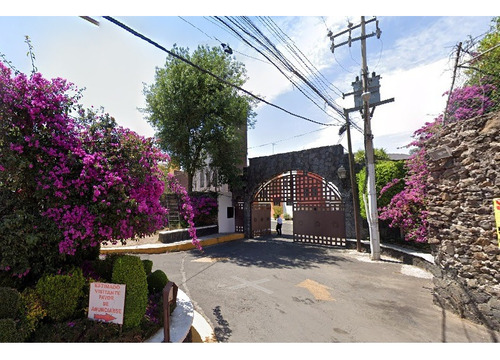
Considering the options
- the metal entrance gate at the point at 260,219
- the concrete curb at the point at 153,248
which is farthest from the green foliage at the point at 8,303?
the metal entrance gate at the point at 260,219

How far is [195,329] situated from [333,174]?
951 cm

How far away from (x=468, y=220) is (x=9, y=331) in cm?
707

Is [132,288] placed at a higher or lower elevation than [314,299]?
higher

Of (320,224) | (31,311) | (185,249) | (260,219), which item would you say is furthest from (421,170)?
(260,219)

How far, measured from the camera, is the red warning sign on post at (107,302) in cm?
323

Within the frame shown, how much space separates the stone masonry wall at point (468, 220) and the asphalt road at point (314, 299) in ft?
1.35

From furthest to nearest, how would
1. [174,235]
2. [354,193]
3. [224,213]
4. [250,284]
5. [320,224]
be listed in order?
[224,213] → [320,224] → [174,235] → [354,193] → [250,284]

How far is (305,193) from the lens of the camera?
41.8ft

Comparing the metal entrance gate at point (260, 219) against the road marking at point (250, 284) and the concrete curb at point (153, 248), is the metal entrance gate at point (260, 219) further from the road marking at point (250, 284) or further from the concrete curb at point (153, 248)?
the road marking at point (250, 284)

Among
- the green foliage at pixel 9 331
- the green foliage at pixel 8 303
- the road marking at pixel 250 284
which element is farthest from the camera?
the road marking at pixel 250 284

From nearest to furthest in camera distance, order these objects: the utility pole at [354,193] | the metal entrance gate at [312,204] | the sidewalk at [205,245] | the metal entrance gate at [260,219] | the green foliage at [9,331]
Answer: the green foliage at [9,331] < the sidewalk at [205,245] < the utility pole at [354,193] < the metal entrance gate at [312,204] < the metal entrance gate at [260,219]

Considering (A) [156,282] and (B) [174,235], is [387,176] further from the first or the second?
(B) [174,235]

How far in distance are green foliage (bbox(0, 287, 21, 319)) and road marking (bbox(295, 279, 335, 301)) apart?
5.35m

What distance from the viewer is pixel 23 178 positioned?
3.44 m
